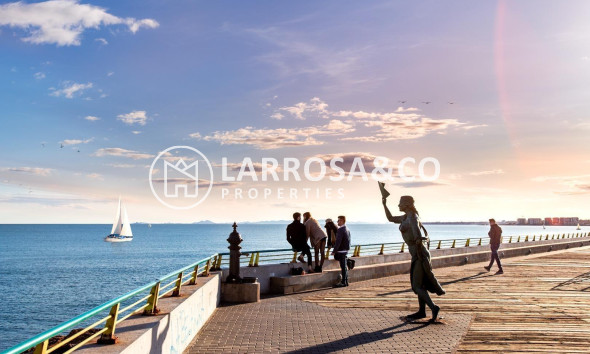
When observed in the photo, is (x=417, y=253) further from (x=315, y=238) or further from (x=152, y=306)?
(x=315, y=238)

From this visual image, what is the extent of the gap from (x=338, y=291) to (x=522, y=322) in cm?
607

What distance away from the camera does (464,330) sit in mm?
10273

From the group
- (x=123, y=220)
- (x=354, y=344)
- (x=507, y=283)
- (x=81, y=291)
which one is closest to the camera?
(x=354, y=344)

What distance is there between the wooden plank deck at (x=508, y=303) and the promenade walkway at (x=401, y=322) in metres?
0.02

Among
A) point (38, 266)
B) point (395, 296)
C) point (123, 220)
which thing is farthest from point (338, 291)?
point (123, 220)

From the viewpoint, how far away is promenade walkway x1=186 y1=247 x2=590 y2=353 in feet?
29.7

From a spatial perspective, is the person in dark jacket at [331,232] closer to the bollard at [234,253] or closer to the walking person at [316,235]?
the walking person at [316,235]

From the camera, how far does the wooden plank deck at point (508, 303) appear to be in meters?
9.40

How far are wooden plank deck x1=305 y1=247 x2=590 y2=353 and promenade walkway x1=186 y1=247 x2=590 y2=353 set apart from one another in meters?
0.02

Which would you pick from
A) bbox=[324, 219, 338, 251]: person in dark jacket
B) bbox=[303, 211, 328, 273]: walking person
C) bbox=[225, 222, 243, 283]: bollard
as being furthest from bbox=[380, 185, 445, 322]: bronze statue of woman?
bbox=[324, 219, 338, 251]: person in dark jacket

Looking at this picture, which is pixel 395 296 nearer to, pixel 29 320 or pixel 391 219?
pixel 391 219

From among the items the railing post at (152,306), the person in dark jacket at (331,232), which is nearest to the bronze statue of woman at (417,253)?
the railing post at (152,306)

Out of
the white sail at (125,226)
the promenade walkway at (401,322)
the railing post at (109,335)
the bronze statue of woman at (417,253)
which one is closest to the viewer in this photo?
the railing post at (109,335)

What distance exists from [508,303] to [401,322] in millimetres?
4195
